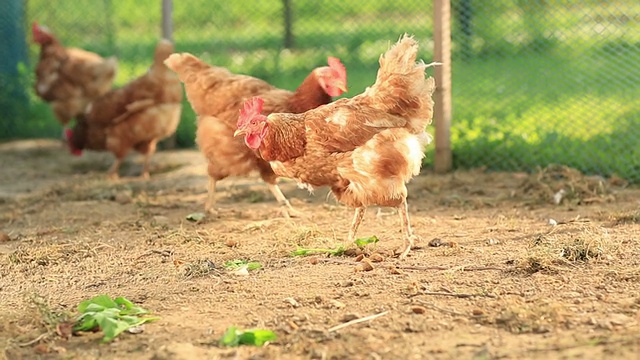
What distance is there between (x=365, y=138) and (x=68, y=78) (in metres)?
6.02

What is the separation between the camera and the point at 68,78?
32.4 feet

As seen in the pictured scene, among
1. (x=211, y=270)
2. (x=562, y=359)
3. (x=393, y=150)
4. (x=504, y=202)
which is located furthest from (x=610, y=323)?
(x=504, y=202)

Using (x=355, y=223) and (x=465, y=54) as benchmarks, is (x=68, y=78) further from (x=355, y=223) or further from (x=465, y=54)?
(x=355, y=223)

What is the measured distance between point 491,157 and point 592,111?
947 millimetres

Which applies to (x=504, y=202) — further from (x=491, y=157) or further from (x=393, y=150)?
(x=393, y=150)

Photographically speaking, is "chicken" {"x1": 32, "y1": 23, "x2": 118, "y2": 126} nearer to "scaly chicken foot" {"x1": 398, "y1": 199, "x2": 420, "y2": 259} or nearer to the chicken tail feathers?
the chicken tail feathers

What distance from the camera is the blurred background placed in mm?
7055

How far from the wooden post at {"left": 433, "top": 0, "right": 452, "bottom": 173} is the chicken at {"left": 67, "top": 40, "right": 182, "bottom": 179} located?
2.59 m

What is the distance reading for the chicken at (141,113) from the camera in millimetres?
8203

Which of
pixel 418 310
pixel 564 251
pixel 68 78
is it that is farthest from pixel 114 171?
pixel 418 310

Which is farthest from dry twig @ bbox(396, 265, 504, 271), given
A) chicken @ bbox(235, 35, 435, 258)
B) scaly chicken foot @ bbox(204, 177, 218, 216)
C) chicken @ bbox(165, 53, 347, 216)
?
scaly chicken foot @ bbox(204, 177, 218, 216)

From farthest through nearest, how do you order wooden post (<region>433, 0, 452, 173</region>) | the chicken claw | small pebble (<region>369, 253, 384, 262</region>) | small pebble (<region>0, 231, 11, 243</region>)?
wooden post (<region>433, 0, 452, 173</region>), the chicken claw, small pebble (<region>0, 231, 11, 243</region>), small pebble (<region>369, 253, 384, 262</region>)

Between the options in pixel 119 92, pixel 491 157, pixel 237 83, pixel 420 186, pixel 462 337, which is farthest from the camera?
pixel 119 92

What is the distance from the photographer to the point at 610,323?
11.6 ft
